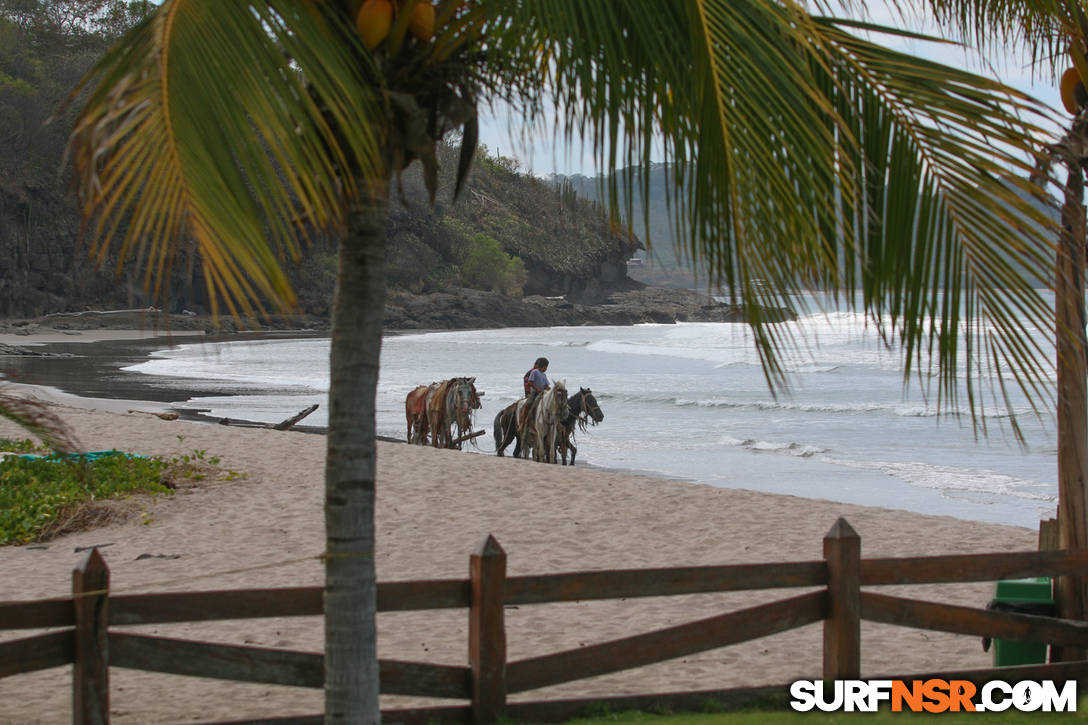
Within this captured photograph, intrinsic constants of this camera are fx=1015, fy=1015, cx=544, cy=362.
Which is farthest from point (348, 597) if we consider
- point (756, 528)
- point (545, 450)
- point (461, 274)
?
point (461, 274)

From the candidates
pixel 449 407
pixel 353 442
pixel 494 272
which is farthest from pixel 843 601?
pixel 494 272

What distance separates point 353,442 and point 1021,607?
12.3ft

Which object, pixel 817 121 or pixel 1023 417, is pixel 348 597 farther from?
pixel 1023 417

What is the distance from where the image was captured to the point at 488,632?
415 cm

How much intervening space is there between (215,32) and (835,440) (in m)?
20.6

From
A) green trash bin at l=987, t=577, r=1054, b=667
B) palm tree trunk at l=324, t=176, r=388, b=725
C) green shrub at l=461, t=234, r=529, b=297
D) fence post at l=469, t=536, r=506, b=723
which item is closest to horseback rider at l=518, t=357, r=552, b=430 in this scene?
green trash bin at l=987, t=577, r=1054, b=667

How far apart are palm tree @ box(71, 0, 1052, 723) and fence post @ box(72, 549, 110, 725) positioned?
207 cm

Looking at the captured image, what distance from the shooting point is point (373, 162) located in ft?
7.27

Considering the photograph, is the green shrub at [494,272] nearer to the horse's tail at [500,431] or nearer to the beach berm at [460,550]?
the horse's tail at [500,431]

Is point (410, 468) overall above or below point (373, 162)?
below

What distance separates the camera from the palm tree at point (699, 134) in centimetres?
183

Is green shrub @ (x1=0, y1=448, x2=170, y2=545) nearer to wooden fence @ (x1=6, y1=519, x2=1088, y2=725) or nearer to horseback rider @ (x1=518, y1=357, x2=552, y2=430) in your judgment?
wooden fence @ (x1=6, y1=519, x2=1088, y2=725)

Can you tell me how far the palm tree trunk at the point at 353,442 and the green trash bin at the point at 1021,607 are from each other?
11.4ft

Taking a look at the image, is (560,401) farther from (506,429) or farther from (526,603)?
(526,603)
